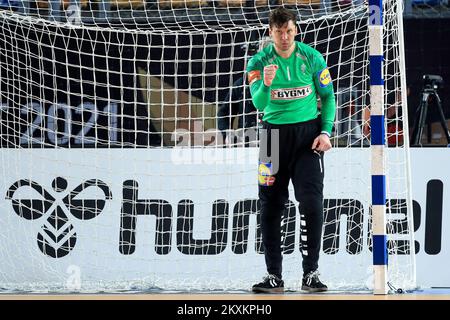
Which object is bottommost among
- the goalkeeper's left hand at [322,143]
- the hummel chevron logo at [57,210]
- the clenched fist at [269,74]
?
the hummel chevron logo at [57,210]

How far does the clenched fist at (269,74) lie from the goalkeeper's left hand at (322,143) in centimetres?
40

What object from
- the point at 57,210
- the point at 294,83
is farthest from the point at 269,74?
the point at 57,210

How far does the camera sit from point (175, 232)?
286 inches

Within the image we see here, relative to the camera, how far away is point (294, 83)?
17.7ft

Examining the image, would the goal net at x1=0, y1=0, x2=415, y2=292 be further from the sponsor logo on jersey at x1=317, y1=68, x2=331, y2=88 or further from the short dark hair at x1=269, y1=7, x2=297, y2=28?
the short dark hair at x1=269, y1=7, x2=297, y2=28

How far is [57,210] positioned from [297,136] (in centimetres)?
249

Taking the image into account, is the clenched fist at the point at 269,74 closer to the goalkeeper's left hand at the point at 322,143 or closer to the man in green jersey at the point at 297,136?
the man in green jersey at the point at 297,136

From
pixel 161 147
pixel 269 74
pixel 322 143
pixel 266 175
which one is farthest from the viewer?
pixel 161 147

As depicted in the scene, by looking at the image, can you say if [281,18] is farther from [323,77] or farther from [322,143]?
[322,143]

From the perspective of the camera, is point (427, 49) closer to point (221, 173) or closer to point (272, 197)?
point (221, 173)

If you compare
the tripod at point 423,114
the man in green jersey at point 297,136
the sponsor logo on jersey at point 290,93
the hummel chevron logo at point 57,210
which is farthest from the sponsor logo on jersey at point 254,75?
the tripod at point 423,114

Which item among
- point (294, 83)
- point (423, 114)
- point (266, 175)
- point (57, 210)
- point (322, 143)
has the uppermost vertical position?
point (423, 114)

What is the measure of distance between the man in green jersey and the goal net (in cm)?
154

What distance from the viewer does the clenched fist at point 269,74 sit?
17.1 ft
